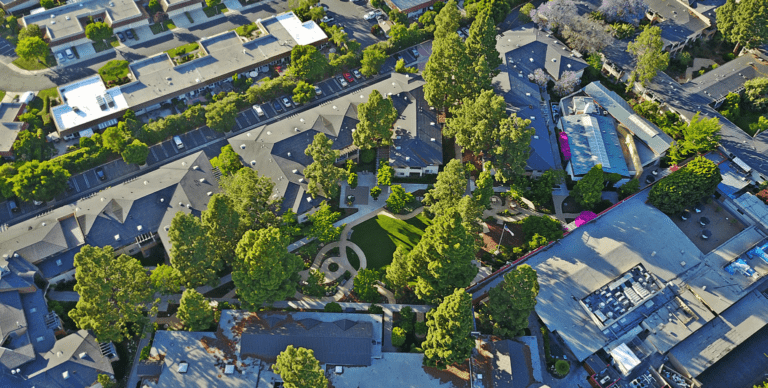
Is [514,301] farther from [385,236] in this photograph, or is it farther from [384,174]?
[384,174]

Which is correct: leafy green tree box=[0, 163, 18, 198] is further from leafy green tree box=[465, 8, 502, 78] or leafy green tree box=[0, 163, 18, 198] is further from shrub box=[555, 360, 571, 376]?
shrub box=[555, 360, 571, 376]

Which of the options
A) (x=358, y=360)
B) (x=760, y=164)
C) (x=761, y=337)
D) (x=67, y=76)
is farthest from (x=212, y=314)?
(x=760, y=164)

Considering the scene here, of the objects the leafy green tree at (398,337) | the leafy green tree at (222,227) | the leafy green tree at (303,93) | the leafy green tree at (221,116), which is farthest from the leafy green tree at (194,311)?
the leafy green tree at (303,93)

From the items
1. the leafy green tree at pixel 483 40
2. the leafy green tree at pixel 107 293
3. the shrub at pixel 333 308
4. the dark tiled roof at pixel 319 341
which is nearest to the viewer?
the leafy green tree at pixel 107 293

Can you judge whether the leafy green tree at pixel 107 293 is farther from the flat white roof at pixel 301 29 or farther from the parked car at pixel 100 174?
the flat white roof at pixel 301 29

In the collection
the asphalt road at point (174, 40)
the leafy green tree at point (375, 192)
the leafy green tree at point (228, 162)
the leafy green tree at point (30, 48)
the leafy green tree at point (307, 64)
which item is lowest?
the leafy green tree at point (375, 192)

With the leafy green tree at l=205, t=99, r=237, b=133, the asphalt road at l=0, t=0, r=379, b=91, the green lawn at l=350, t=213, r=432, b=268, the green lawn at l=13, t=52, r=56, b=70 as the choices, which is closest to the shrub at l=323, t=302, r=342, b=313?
the green lawn at l=350, t=213, r=432, b=268
